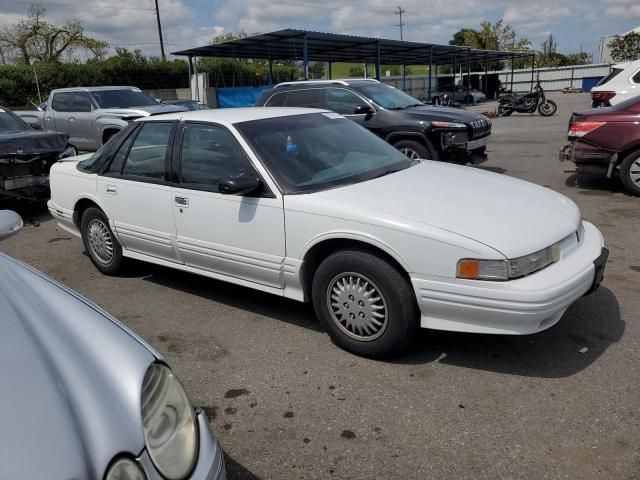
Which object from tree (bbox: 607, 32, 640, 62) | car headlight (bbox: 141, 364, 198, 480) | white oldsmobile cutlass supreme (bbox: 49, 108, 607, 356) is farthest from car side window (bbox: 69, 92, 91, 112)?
tree (bbox: 607, 32, 640, 62)

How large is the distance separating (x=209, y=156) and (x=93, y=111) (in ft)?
30.6

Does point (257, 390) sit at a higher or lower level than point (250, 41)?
lower

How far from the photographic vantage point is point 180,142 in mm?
4383

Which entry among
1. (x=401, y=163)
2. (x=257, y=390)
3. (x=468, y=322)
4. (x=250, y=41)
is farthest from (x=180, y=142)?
(x=250, y=41)

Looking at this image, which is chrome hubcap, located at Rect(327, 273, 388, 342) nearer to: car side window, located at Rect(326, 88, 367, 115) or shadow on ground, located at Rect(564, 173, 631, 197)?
shadow on ground, located at Rect(564, 173, 631, 197)

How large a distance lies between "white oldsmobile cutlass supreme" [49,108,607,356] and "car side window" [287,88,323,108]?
5263mm

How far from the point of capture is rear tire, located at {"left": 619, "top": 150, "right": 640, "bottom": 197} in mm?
7336

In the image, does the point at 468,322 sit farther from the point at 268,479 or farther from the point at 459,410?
the point at 268,479

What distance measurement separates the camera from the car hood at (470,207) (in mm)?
3123

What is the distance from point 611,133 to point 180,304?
20.0 ft

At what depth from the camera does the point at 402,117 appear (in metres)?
8.92

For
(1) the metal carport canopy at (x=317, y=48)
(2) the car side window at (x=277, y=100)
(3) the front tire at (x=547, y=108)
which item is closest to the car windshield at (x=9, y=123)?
(2) the car side window at (x=277, y=100)

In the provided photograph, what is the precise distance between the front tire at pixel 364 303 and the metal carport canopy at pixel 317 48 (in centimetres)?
1612

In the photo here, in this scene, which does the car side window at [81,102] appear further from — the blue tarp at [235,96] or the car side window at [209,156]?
the blue tarp at [235,96]
